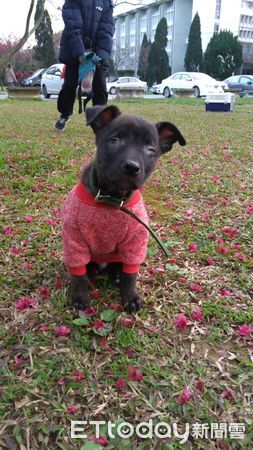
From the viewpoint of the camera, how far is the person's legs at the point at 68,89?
20.6ft

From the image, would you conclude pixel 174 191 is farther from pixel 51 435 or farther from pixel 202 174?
pixel 51 435

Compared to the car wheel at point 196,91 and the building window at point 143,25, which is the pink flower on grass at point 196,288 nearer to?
the car wheel at point 196,91

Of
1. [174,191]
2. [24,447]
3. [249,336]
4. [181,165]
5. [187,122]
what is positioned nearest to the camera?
[24,447]

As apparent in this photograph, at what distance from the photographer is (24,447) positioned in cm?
167

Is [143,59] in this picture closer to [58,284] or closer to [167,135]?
[167,135]

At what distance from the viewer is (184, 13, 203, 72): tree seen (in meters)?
50.8

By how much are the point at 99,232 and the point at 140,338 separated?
0.66 m

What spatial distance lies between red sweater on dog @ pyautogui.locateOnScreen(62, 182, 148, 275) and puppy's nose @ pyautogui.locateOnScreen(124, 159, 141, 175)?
0.27 metres

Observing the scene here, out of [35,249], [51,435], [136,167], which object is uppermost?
[136,167]

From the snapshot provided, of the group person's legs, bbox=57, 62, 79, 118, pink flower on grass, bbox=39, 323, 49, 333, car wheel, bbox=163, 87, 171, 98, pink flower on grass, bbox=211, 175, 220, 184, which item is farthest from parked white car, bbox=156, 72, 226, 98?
pink flower on grass, bbox=39, 323, 49, 333

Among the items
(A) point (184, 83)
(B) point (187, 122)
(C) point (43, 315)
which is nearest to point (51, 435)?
(C) point (43, 315)

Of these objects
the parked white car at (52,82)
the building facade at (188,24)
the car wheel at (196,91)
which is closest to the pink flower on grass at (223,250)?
the parked white car at (52,82)

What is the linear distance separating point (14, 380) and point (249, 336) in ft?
4.41

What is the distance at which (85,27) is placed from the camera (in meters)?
6.00
